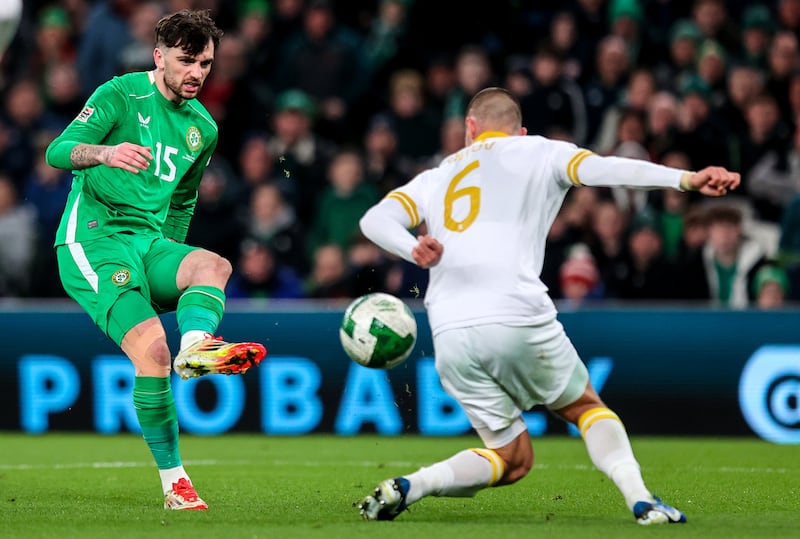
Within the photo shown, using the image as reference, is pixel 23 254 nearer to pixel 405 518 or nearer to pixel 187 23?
pixel 187 23

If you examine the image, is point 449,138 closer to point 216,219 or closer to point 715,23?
point 216,219

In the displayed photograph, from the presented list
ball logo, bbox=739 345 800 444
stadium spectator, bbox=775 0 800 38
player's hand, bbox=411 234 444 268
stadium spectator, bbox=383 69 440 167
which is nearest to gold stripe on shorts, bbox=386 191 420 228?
player's hand, bbox=411 234 444 268

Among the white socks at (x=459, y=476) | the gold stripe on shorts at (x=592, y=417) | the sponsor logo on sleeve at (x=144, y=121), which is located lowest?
the white socks at (x=459, y=476)

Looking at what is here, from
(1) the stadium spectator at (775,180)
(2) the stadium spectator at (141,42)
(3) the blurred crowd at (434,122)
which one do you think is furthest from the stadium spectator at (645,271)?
(2) the stadium spectator at (141,42)

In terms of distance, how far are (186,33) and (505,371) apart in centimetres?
239

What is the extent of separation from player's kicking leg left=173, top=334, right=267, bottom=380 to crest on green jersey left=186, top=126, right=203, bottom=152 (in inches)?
55.8

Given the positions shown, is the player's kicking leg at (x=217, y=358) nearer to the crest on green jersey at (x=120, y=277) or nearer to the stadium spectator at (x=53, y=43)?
the crest on green jersey at (x=120, y=277)

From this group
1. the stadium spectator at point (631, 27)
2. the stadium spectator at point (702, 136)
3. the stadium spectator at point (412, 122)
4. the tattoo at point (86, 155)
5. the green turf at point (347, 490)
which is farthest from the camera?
the stadium spectator at point (631, 27)

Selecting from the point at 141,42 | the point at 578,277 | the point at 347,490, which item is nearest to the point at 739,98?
the point at 578,277

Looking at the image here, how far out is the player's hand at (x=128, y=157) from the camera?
6504 mm

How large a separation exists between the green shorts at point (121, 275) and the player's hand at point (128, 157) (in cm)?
68

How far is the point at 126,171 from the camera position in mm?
7227

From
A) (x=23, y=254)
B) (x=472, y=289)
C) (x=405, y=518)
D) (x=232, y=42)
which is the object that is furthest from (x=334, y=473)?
(x=232, y=42)

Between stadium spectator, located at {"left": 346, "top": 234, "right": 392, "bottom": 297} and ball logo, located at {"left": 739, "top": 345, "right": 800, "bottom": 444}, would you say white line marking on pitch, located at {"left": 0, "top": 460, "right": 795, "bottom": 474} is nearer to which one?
ball logo, located at {"left": 739, "top": 345, "right": 800, "bottom": 444}
